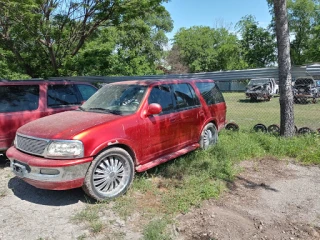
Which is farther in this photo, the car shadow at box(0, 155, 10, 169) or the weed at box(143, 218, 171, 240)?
the car shadow at box(0, 155, 10, 169)

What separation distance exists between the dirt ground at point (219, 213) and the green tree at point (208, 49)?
43.6m

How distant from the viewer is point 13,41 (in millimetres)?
11375

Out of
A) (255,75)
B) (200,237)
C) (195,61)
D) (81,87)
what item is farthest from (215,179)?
(195,61)

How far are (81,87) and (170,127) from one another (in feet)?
9.35

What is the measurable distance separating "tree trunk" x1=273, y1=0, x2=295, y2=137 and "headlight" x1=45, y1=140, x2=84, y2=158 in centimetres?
489

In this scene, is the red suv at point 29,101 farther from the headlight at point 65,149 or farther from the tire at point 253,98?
the tire at point 253,98

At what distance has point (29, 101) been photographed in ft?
17.8

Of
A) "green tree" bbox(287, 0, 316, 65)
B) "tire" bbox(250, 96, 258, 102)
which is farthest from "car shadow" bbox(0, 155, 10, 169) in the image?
"green tree" bbox(287, 0, 316, 65)

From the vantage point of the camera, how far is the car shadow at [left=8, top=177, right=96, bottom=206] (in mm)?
3895

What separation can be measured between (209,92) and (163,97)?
5.63 ft

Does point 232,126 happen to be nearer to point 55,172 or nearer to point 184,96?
point 184,96

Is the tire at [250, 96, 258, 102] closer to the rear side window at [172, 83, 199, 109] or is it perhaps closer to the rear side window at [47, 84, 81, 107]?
the rear side window at [172, 83, 199, 109]

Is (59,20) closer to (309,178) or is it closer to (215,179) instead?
(215,179)

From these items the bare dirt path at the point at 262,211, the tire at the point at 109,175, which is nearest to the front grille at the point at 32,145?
the tire at the point at 109,175
